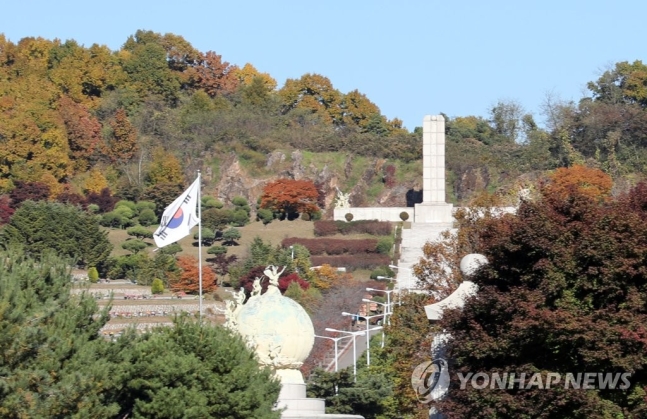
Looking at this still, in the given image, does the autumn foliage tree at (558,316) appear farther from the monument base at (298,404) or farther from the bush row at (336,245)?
the bush row at (336,245)

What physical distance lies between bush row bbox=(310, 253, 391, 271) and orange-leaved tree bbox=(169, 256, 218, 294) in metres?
5.99

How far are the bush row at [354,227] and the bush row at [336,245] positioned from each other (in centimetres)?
245

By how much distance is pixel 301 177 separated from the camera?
103812 mm

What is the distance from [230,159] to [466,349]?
249 feet

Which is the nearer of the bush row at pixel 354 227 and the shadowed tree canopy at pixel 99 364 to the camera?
the shadowed tree canopy at pixel 99 364

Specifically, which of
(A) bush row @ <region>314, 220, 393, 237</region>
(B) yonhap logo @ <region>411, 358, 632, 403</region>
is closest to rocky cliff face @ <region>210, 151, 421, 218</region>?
(A) bush row @ <region>314, 220, 393, 237</region>

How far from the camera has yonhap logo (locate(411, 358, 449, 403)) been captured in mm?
30562

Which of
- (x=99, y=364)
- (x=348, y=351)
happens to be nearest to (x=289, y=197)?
(x=348, y=351)

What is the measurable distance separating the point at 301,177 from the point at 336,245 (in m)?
18.4

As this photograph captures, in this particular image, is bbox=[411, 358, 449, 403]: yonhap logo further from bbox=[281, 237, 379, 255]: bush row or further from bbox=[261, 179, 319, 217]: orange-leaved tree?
bbox=[261, 179, 319, 217]: orange-leaved tree

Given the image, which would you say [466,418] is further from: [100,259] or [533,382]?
[100,259]

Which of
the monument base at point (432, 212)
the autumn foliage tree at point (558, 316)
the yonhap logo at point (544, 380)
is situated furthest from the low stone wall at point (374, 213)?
the yonhap logo at point (544, 380)

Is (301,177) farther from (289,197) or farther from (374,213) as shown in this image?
(374,213)

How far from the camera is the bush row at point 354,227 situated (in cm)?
8931
